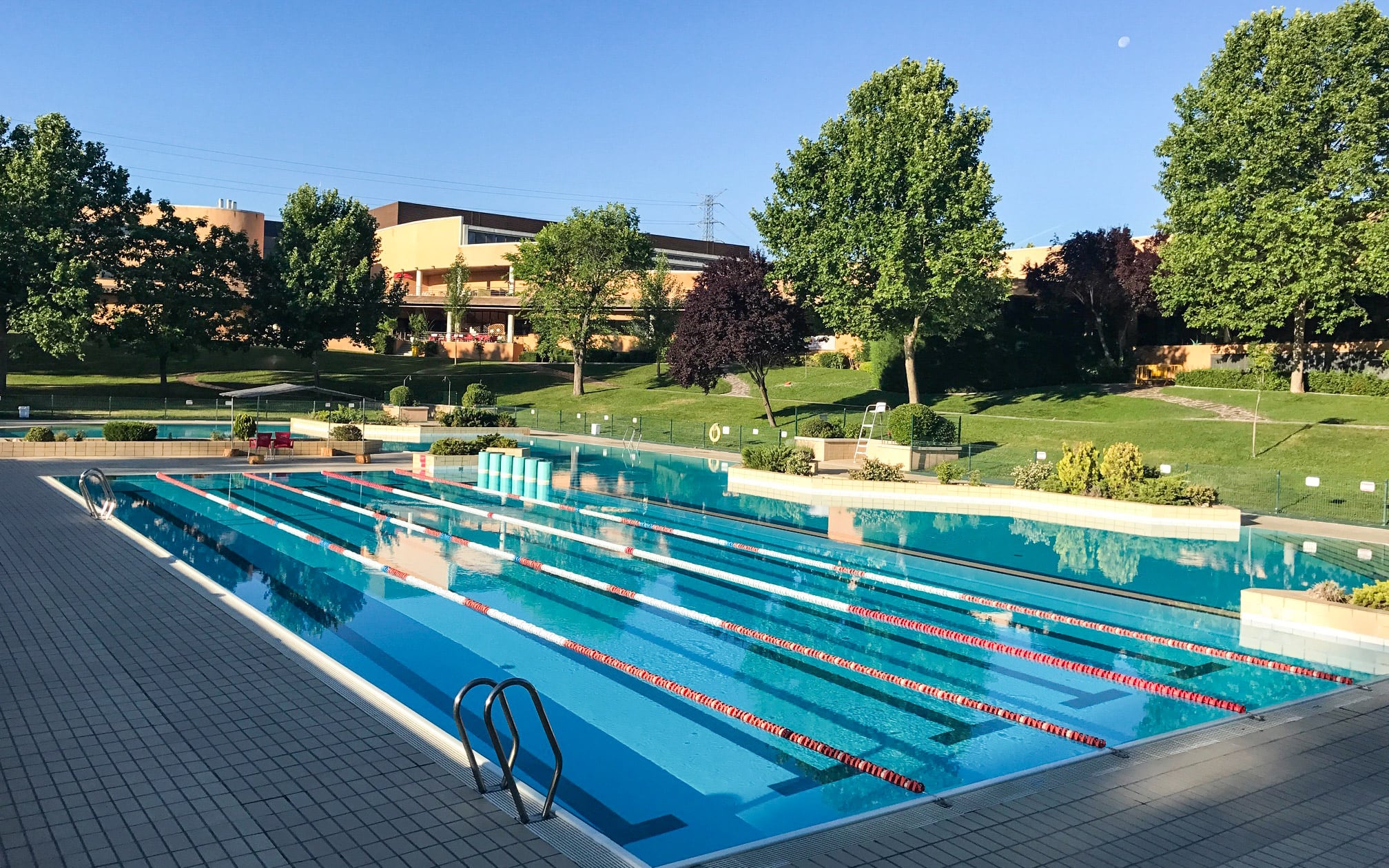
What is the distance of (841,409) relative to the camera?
42562 mm

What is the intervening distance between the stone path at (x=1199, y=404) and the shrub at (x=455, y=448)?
24.4 meters

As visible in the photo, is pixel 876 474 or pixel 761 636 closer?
pixel 761 636

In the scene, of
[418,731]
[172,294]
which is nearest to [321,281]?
[172,294]

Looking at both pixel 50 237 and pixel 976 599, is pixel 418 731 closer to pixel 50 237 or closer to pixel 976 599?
pixel 976 599

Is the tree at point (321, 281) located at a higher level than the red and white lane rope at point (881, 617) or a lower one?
higher

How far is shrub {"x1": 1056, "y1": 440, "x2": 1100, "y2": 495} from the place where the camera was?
22.2m

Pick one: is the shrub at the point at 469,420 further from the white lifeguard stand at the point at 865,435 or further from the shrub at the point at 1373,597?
the shrub at the point at 1373,597

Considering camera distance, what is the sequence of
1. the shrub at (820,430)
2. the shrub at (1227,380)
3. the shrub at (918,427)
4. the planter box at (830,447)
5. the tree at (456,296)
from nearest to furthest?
the shrub at (918,427) < the planter box at (830,447) < the shrub at (820,430) < the shrub at (1227,380) < the tree at (456,296)

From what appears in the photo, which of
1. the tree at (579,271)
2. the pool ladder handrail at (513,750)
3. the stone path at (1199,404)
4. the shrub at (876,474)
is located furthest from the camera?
the tree at (579,271)

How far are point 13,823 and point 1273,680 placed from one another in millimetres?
10680

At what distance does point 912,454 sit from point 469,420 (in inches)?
676

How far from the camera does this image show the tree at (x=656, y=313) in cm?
5697

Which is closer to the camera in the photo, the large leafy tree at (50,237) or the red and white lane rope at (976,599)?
the red and white lane rope at (976,599)

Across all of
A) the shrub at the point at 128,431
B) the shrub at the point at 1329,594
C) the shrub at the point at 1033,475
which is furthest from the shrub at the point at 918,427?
the shrub at the point at 128,431
